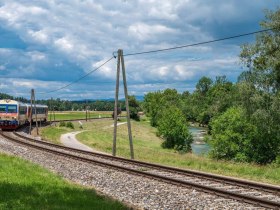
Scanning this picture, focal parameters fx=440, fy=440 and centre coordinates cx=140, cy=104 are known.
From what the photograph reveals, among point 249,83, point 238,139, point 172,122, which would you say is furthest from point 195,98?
point 249,83

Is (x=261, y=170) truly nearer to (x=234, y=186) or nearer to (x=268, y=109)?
(x=234, y=186)

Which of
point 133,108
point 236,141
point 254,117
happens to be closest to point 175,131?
point 236,141

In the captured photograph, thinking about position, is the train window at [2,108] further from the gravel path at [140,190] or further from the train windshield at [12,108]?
the gravel path at [140,190]

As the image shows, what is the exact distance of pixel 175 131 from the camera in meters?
79.1

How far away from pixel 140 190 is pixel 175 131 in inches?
2523

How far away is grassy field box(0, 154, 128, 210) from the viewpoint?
36.9 feet

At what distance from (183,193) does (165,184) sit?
6.51 ft

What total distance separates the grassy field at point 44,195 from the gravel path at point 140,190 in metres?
1.21

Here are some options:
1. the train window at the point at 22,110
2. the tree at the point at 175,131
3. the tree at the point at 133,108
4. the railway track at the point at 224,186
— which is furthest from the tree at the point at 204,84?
the railway track at the point at 224,186

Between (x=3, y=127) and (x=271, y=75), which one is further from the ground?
(x=271, y=75)

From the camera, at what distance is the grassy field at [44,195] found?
36.9 feet

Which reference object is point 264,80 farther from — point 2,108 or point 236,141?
point 2,108

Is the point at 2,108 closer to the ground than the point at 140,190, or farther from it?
farther from it

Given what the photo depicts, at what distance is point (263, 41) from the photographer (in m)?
39.5
